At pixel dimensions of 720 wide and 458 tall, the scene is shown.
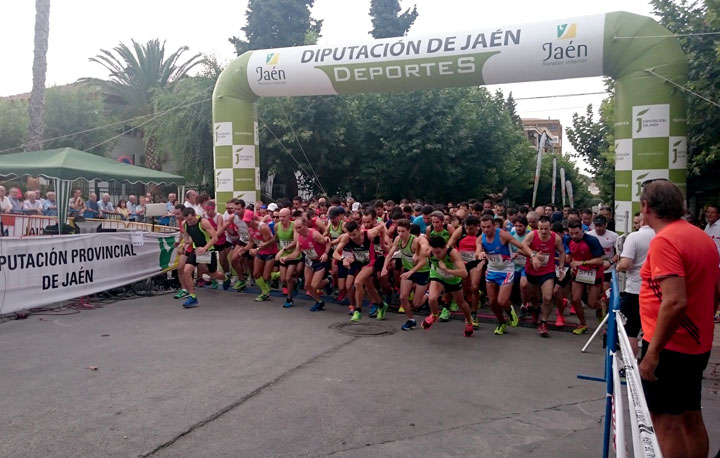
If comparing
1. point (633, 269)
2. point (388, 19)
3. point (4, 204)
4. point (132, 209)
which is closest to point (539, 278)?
point (633, 269)

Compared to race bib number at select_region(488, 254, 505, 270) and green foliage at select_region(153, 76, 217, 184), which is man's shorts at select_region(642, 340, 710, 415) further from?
green foliage at select_region(153, 76, 217, 184)

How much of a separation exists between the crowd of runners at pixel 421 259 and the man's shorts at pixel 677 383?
14.7ft

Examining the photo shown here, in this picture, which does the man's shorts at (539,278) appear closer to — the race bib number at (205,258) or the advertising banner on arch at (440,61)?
the advertising banner on arch at (440,61)

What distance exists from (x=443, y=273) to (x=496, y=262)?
936 mm

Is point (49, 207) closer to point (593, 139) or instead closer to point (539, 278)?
point (539, 278)

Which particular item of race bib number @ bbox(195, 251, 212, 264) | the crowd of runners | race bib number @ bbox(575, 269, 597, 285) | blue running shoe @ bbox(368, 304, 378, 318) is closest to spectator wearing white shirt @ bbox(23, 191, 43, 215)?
the crowd of runners

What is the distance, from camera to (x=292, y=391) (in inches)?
225

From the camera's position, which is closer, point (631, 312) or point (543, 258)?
point (631, 312)

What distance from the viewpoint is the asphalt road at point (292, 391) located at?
452 centimetres

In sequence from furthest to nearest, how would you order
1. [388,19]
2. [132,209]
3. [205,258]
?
[388,19] < [132,209] < [205,258]

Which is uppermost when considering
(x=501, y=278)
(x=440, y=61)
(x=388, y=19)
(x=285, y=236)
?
(x=388, y=19)

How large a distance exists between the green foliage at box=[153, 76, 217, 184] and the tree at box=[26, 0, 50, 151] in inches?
210

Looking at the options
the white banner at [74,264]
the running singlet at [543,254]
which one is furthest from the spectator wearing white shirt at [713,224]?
the white banner at [74,264]

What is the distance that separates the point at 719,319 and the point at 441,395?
6510mm
